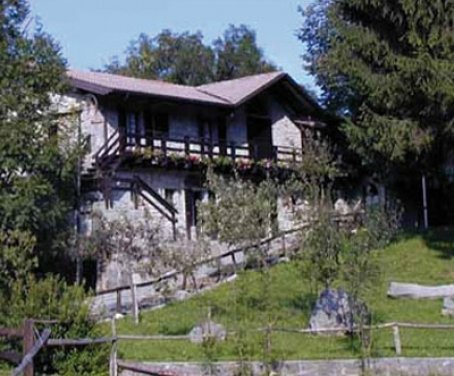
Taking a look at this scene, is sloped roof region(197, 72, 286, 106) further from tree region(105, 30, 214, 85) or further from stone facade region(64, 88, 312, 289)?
tree region(105, 30, 214, 85)

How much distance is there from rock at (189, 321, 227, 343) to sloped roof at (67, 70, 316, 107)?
15647 mm

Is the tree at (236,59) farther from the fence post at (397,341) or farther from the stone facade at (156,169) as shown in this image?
the fence post at (397,341)

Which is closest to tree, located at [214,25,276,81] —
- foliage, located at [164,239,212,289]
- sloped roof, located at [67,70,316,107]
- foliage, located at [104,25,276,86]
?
foliage, located at [104,25,276,86]

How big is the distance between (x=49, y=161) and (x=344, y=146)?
18.0 meters

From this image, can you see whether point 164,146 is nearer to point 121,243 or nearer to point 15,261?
point 121,243

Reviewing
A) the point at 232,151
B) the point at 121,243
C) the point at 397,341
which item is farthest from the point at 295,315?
the point at 232,151

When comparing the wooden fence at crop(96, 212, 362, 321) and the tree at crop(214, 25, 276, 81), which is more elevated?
the tree at crop(214, 25, 276, 81)

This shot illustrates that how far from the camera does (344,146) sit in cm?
4388

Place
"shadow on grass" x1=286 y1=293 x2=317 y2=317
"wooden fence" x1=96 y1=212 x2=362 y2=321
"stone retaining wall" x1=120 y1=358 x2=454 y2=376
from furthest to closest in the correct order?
"wooden fence" x1=96 y1=212 x2=362 y2=321, "shadow on grass" x1=286 y1=293 x2=317 y2=317, "stone retaining wall" x1=120 y1=358 x2=454 y2=376

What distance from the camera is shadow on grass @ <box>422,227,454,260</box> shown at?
1227 inches

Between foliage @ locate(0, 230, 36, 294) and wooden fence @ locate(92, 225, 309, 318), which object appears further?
wooden fence @ locate(92, 225, 309, 318)

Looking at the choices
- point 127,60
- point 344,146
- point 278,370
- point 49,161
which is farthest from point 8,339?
point 127,60

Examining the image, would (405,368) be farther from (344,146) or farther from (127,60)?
(127,60)

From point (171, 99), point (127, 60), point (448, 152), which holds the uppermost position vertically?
point (127, 60)
